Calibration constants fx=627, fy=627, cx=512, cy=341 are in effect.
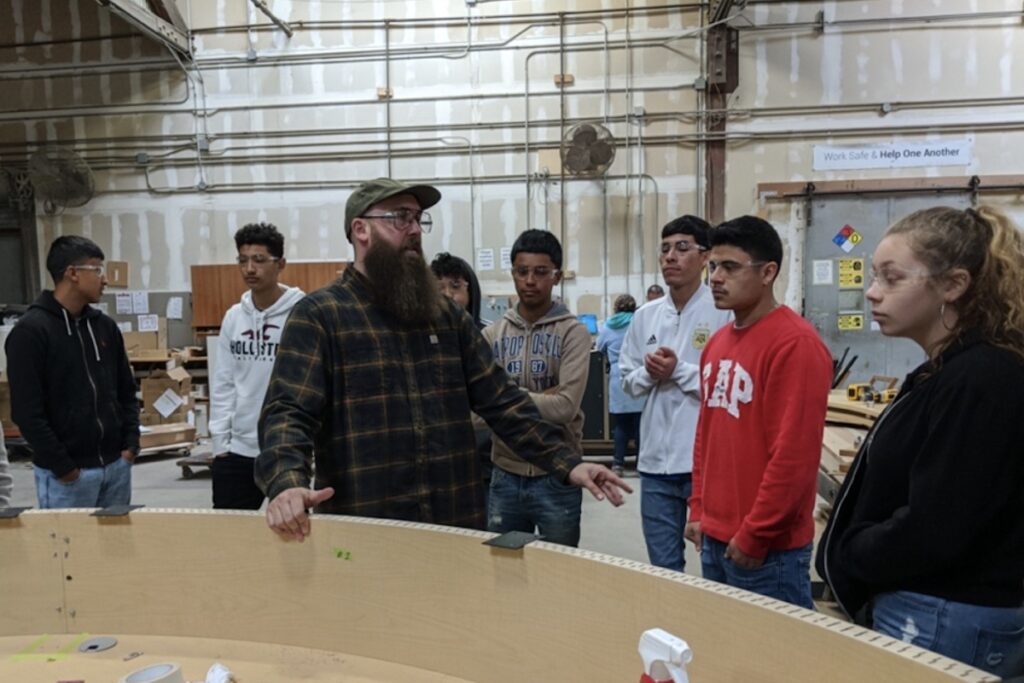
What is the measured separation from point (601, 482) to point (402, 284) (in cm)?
65

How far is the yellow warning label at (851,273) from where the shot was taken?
19.5ft

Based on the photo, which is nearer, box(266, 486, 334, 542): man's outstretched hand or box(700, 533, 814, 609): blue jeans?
box(266, 486, 334, 542): man's outstretched hand

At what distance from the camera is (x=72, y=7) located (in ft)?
22.4

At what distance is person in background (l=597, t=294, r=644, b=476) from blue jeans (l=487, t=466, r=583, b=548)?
9.31 feet

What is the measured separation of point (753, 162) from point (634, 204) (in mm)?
1198

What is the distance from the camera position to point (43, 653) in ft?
4.18

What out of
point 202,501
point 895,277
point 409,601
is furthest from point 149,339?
point 895,277

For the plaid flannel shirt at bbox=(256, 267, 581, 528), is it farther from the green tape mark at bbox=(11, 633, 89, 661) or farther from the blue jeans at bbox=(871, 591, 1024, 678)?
the blue jeans at bbox=(871, 591, 1024, 678)

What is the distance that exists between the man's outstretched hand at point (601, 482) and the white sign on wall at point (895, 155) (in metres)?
5.73

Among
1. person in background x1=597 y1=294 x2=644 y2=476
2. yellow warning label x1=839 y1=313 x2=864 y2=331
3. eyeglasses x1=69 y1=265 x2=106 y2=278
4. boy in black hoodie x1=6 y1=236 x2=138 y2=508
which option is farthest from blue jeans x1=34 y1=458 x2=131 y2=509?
yellow warning label x1=839 y1=313 x2=864 y2=331


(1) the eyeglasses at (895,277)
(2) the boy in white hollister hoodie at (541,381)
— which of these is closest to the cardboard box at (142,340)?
(2) the boy in white hollister hoodie at (541,381)

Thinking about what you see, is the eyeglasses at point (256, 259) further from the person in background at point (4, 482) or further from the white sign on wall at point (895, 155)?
the white sign on wall at point (895, 155)

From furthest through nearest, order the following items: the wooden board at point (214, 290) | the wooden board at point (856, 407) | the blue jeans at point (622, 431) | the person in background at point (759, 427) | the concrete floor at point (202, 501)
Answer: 1. the wooden board at point (214, 290)
2. the blue jeans at point (622, 431)
3. the wooden board at point (856, 407)
4. the concrete floor at point (202, 501)
5. the person in background at point (759, 427)

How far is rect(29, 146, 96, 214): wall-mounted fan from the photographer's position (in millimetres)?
6484
